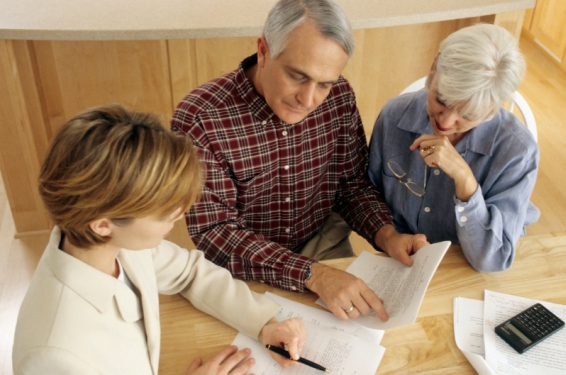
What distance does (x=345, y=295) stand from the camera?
47.5 inches

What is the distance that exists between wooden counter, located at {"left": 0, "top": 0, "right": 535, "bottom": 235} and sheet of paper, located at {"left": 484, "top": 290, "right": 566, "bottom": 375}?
1.20m

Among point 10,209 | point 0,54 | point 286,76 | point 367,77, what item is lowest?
point 10,209

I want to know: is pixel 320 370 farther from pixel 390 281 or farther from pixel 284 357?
pixel 390 281

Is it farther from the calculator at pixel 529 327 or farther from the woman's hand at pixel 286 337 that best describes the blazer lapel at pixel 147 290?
the calculator at pixel 529 327

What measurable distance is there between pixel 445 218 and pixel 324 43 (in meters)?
0.62

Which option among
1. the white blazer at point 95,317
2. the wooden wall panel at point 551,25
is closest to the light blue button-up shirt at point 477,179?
the white blazer at point 95,317

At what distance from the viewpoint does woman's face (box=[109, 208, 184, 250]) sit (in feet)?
3.04

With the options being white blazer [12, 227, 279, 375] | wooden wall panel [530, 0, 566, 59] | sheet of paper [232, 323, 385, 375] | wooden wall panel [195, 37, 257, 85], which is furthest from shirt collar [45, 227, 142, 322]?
wooden wall panel [530, 0, 566, 59]

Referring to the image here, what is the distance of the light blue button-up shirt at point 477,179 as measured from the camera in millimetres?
1341

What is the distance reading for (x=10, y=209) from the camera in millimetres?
2615

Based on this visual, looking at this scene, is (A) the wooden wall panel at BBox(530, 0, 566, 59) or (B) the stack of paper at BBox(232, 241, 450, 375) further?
(A) the wooden wall panel at BBox(530, 0, 566, 59)

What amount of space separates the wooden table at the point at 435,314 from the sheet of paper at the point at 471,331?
14mm

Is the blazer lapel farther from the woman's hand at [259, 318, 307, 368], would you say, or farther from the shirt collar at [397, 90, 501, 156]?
the shirt collar at [397, 90, 501, 156]

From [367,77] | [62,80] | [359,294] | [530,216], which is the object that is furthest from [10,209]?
[530,216]
